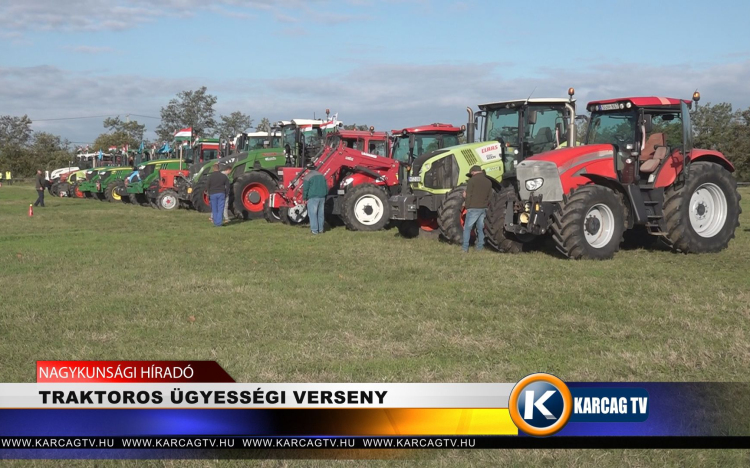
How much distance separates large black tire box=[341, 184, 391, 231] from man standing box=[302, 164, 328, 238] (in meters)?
Answer: 0.62

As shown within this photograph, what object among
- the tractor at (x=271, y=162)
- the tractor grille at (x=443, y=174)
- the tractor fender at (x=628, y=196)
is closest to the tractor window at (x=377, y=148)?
the tractor at (x=271, y=162)

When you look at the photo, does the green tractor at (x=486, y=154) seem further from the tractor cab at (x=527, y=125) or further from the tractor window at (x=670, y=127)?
the tractor window at (x=670, y=127)

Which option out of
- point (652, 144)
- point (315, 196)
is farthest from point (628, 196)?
point (315, 196)

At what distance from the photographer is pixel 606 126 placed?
524 inches

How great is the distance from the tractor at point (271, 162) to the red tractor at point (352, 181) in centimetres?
148

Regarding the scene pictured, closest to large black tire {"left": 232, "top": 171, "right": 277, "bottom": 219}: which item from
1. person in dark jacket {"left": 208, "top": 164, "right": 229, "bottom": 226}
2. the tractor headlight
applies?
person in dark jacket {"left": 208, "top": 164, "right": 229, "bottom": 226}

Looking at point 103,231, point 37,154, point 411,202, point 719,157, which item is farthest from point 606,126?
point 37,154

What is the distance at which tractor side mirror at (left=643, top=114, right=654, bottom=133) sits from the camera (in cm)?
1288

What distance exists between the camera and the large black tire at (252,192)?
22.4 metres

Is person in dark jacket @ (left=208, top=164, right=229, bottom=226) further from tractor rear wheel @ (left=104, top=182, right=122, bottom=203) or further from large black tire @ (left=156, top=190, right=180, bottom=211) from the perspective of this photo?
tractor rear wheel @ (left=104, top=182, right=122, bottom=203)

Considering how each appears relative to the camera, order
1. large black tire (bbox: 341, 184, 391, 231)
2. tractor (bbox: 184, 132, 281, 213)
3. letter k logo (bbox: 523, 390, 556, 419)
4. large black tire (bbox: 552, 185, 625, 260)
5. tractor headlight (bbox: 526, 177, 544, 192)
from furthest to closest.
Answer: tractor (bbox: 184, 132, 281, 213) → large black tire (bbox: 341, 184, 391, 231) → tractor headlight (bbox: 526, 177, 544, 192) → large black tire (bbox: 552, 185, 625, 260) → letter k logo (bbox: 523, 390, 556, 419)

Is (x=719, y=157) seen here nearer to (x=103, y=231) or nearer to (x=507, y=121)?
(x=507, y=121)

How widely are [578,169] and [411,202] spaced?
3.86m

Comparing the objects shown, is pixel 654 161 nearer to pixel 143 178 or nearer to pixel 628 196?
pixel 628 196
